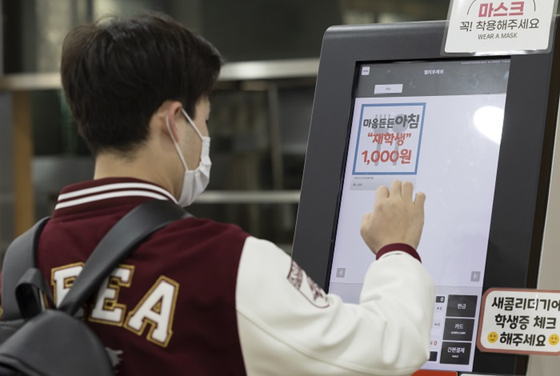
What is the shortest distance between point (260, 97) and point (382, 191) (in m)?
2.83

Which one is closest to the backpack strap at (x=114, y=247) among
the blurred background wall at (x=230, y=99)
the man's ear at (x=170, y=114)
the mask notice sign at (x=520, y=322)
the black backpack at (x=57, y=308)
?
the black backpack at (x=57, y=308)

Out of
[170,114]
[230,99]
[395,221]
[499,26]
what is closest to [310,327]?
[395,221]

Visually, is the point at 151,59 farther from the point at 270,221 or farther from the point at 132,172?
the point at 270,221

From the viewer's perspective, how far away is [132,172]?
1.24 meters

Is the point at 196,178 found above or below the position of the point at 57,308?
above

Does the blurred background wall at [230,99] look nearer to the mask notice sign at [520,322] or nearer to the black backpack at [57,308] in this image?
the mask notice sign at [520,322]

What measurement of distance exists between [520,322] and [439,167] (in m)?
0.24

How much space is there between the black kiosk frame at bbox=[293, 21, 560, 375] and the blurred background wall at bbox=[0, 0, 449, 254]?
2.23 meters

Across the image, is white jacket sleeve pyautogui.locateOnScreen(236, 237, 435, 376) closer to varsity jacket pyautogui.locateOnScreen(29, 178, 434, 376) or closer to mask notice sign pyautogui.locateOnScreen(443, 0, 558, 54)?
varsity jacket pyautogui.locateOnScreen(29, 178, 434, 376)

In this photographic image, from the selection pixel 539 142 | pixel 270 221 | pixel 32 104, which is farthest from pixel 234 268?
pixel 32 104

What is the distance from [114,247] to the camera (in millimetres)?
1142

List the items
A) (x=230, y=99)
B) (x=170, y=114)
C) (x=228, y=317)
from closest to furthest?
(x=228, y=317), (x=170, y=114), (x=230, y=99)

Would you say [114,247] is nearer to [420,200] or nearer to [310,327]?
[310,327]

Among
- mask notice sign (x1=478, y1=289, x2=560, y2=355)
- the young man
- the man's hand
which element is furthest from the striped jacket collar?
Result: mask notice sign (x1=478, y1=289, x2=560, y2=355)
